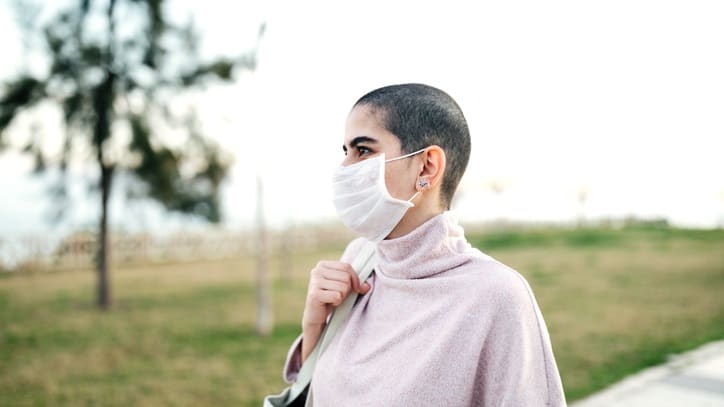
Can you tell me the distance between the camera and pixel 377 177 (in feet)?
4.84

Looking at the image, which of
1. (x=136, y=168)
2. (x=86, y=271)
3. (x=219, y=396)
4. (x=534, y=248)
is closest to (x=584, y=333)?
(x=219, y=396)

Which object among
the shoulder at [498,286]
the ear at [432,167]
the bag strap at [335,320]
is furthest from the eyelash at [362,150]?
the shoulder at [498,286]

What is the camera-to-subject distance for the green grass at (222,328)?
5285 millimetres

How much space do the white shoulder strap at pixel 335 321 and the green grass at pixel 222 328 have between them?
3305mm

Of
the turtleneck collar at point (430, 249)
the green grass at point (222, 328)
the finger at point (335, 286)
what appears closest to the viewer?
the turtleneck collar at point (430, 249)

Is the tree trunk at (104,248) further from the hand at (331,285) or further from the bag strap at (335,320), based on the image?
the hand at (331,285)

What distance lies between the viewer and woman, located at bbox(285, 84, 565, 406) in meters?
1.29

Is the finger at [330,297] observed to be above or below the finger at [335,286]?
below

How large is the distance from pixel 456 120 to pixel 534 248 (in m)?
18.2

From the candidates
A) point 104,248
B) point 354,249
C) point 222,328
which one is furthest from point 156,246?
point 354,249

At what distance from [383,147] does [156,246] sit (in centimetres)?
2078

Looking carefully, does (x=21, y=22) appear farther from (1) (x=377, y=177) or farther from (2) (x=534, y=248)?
(2) (x=534, y=248)

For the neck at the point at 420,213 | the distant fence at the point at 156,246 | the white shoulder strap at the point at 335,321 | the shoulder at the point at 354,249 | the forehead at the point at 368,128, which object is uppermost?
the forehead at the point at 368,128

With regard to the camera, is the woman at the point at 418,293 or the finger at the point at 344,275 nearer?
the woman at the point at 418,293
